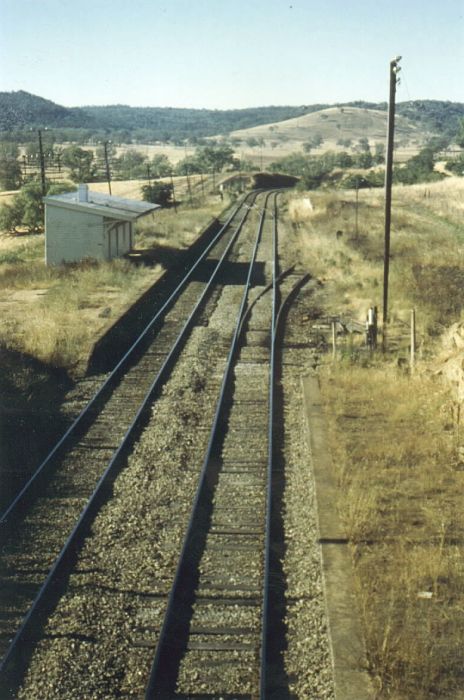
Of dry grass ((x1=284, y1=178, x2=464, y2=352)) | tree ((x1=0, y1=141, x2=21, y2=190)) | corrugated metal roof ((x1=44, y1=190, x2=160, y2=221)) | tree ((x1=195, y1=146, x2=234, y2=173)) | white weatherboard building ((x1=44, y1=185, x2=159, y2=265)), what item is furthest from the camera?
tree ((x1=195, y1=146, x2=234, y2=173))

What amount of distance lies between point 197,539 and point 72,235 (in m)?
21.8

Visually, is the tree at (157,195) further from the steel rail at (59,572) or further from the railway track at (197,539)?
the steel rail at (59,572)

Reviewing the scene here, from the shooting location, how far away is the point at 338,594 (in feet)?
25.5

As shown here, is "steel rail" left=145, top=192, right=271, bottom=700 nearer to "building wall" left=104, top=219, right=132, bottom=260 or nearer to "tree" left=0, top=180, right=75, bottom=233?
"building wall" left=104, top=219, right=132, bottom=260

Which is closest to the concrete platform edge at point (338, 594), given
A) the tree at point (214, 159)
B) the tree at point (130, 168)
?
the tree at point (130, 168)

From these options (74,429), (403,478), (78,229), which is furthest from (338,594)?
(78,229)

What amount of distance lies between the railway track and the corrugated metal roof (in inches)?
516

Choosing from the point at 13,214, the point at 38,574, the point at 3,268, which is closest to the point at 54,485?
the point at 38,574

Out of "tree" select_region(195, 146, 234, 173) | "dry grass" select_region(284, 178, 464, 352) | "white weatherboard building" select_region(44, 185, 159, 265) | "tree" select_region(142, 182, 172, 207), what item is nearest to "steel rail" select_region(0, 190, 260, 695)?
"dry grass" select_region(284, 178, 464, 352)

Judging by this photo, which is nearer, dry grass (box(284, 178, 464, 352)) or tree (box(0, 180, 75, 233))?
dry grass (box(284, 178, 464, 352))

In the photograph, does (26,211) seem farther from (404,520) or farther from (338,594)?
(338,594)

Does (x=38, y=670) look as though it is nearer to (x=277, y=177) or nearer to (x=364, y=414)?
(x=364, y=414)

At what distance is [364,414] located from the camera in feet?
44.2

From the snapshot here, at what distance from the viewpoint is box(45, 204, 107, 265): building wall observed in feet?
94.9
